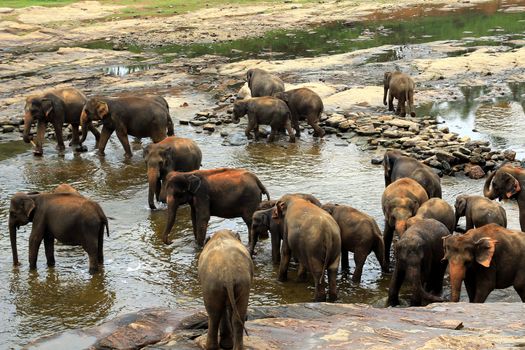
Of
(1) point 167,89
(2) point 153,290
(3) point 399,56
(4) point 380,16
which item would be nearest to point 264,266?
(2) point 153,290

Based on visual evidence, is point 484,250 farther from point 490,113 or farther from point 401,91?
point 490,113

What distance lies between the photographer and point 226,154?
Answer: 1875 cm

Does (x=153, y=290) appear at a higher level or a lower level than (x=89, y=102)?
lower

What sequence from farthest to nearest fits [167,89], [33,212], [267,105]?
[167,89] → [267,105] → [33,212]

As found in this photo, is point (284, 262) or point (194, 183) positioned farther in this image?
point (194, 183)

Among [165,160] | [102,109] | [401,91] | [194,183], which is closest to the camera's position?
[194,183]

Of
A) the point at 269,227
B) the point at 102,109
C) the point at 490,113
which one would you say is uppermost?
the point at 102,109

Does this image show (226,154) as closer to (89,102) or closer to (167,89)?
(89,102)

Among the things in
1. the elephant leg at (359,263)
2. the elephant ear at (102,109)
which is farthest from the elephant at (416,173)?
the elephant ear at (102,109)

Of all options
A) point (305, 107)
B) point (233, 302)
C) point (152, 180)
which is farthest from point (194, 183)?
point (305, 107)

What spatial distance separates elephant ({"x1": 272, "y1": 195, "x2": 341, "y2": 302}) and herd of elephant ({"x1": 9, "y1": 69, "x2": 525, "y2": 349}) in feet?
0.05

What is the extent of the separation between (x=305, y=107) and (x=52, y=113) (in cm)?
613

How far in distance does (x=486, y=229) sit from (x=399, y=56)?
2399 cm

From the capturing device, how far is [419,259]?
9.91m
